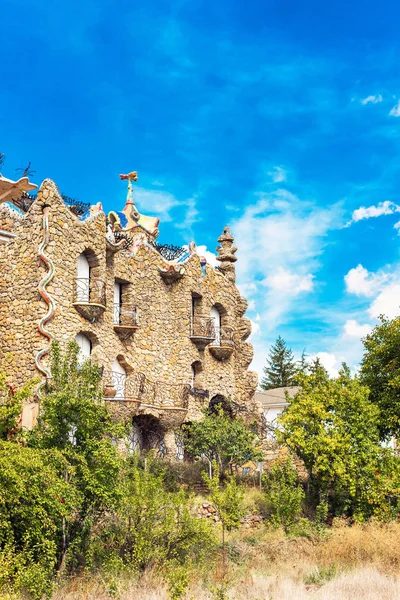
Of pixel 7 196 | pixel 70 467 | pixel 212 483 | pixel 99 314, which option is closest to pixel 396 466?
pixel 212 483

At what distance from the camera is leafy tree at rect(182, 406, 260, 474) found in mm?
25234

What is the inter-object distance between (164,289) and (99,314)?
6.38 meters

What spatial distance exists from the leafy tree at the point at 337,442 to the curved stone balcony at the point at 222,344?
684 cm

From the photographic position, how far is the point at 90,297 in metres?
23.4

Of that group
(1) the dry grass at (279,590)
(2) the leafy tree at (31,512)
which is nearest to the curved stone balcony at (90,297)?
(2) the leafy tree at (31,512)

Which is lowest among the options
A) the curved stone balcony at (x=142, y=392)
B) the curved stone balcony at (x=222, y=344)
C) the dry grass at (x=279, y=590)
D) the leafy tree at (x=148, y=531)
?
the dry grass at (x=279, y=590)

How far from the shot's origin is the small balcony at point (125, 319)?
25.9 m

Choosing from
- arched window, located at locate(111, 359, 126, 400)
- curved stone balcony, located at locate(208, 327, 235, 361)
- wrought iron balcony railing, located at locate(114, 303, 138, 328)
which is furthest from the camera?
curved stone balcony, located at locate(208, 327, 235, 361)

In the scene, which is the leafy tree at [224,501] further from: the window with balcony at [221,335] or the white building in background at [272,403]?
the white building in background at [272,403]

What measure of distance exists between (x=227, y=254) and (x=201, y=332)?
18.9 feet

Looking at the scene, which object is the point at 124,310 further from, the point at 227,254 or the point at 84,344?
the point at 227,254

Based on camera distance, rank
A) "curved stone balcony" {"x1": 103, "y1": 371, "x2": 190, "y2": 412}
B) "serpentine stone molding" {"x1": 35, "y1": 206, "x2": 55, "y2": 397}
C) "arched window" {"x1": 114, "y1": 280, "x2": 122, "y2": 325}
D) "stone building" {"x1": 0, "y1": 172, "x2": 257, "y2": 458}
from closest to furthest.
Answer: "serpentine stone molding" {"x1": 35, "y1": 206, "x2": 55, "y2": 397} < "stone building" {"x1": 0, "y1": 172, "x2": 257, "y2": 458} < "curved stone balcony" {"x1": 103, "y1": 371, "x2": 190, "y2": 412} < "arched window" {"x1": 114, "y1": 280, "x2": 122, "y2": 325}

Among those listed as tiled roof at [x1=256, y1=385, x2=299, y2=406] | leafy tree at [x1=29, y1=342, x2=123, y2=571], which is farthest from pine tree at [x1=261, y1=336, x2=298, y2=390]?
leafy tree at [x1=29, y1=342, x2=123, y2=571]

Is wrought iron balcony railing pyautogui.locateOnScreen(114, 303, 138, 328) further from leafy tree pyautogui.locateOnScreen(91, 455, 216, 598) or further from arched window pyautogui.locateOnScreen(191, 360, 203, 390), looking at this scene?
leafy tree pyautogui.locateOnScreen(91, 455, 216, 598)
